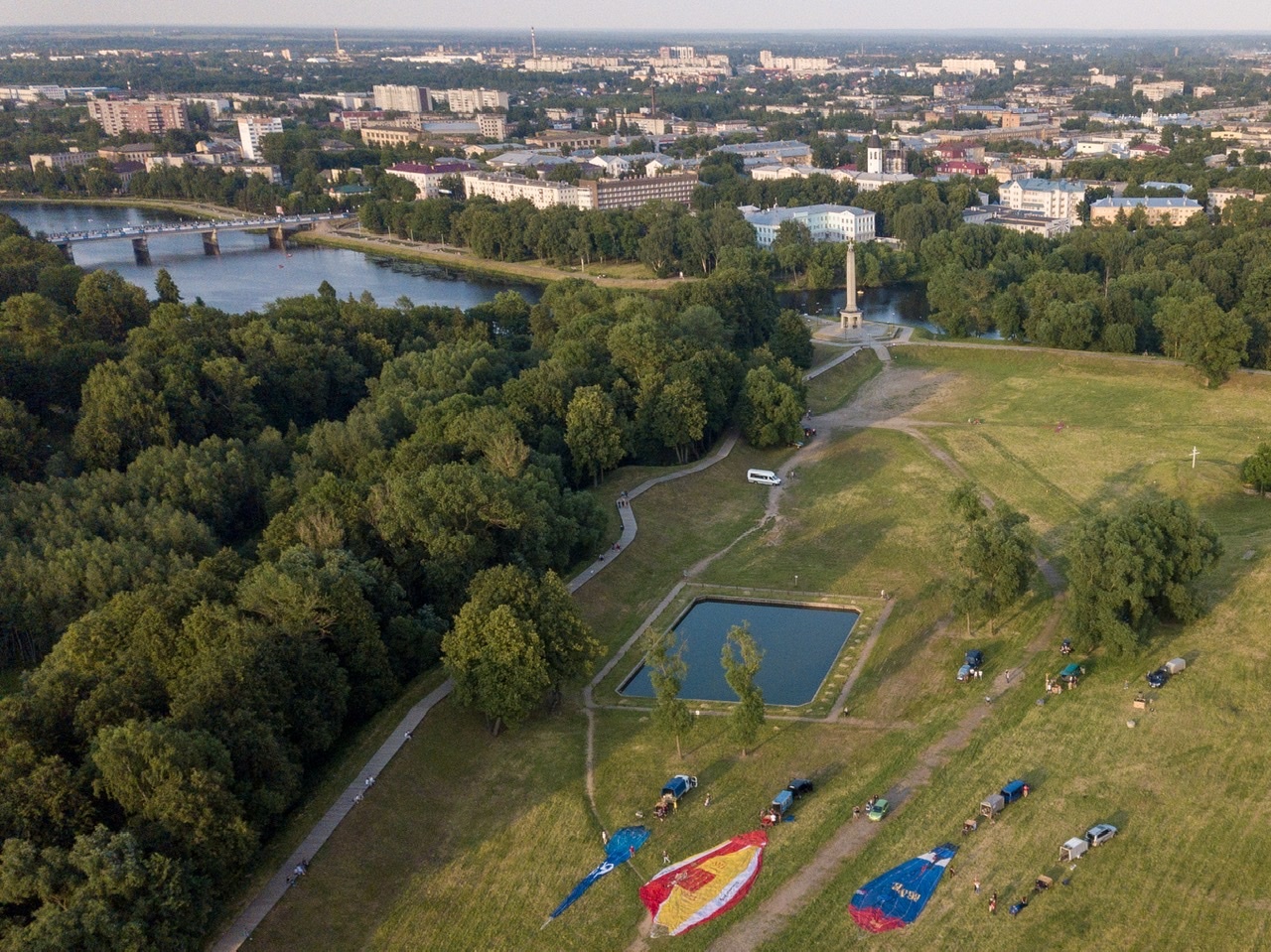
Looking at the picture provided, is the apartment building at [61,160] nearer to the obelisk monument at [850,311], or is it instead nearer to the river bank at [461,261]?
the river bank at [461,261]

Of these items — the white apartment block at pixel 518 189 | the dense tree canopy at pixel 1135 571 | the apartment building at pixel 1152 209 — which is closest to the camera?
the dense tree canopy at pixel 1135 571

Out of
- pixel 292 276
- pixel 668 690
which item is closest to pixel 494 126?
pixel 292 276

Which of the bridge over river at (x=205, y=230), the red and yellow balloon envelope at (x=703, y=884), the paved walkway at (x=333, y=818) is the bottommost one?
the red and yellow balloon envelope at (x=703, y=884)

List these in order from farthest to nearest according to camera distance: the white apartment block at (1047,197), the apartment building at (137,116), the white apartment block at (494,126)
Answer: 1. the apartment building at (137,116)
2. the white apartment block at (494,126)
3. the white apartment block at (1047,197)

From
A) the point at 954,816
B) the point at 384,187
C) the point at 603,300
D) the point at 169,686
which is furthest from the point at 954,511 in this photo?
the point at 384,187

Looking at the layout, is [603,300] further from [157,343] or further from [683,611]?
[683,611]

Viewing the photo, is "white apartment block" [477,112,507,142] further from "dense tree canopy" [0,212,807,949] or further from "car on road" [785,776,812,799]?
"car on road" [785,776,812,799]

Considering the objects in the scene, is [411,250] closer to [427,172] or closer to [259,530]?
[427,172]

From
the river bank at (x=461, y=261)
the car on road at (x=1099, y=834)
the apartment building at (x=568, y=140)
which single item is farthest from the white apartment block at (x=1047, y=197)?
the car on road at (x=1099, y=834)
